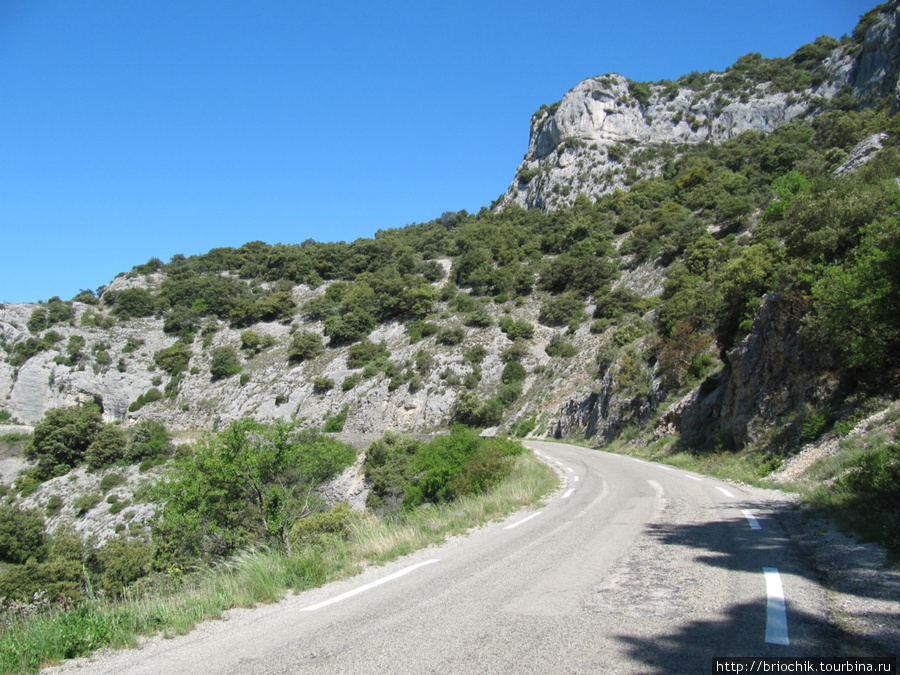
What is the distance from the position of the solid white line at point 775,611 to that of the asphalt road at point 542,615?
0.02 meters

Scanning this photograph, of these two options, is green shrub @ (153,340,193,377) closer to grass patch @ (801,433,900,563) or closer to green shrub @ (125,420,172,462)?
green shrub @ (125,420,172,462)

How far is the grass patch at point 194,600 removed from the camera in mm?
4266

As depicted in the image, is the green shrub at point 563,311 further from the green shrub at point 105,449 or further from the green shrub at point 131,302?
the green shrub at point 131,302

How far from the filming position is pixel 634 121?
98.2m

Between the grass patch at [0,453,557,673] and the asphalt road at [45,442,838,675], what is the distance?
0.86 feet

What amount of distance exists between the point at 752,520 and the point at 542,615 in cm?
621

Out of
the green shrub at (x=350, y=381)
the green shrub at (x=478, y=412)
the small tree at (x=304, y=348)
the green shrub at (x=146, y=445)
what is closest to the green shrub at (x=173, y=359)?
the small tree at (x=304, y=348)

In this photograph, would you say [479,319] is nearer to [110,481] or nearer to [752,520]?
[110,481]

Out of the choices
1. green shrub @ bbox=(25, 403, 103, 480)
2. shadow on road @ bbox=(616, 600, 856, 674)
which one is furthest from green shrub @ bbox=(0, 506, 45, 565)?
shadow on road @ bbox=(616, 600, 856, 674)

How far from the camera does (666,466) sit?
20.5 m

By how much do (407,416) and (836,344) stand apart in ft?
127

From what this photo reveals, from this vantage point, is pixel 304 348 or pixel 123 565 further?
pixel 304 348

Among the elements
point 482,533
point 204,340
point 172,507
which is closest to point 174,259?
point 204,340

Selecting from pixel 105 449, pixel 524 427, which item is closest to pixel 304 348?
pixel 105 449
